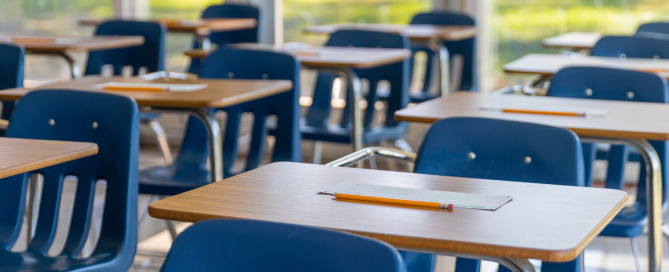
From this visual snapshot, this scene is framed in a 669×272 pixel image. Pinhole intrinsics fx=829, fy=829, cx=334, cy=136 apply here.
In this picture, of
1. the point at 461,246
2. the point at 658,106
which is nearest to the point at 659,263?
the point at 658,106

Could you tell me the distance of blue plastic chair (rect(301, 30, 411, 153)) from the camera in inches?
151

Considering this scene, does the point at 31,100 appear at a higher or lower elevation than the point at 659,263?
higher

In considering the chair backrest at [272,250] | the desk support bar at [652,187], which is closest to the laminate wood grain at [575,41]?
the desk support bar at [652,187]

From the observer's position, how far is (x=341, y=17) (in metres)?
5.54

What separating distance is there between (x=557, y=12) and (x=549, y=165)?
346cm

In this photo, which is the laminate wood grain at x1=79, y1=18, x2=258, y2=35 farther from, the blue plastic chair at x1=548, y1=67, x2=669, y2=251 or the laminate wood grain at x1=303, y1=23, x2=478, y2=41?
the blue plastic chair at x1=548, y1=67, x2=669, y2=251

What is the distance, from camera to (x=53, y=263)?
75.3 inches

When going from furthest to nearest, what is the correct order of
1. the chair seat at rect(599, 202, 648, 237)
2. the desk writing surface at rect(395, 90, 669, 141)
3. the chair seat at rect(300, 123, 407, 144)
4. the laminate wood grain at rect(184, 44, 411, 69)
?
the chair seat at rect(300, 123, 407, 144)
the laminate wood grain at rect(184, 44, 411, 69)
the chair seat at rect(599, 202, 648, 237)
the desk writing surface at rect(395, 90, 669, 141)

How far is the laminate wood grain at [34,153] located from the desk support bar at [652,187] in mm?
1287

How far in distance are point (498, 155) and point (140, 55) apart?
2.98m

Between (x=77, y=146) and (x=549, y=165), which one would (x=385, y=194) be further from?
(x=77, y=146)

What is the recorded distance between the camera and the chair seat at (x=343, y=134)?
12.3ft

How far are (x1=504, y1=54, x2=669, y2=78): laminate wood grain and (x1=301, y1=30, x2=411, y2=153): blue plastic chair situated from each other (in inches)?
24.1

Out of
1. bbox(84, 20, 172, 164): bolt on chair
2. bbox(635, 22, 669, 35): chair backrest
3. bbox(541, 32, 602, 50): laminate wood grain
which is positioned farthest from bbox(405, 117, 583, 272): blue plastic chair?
bbox(635, 22, 669, 35): chair backrest
